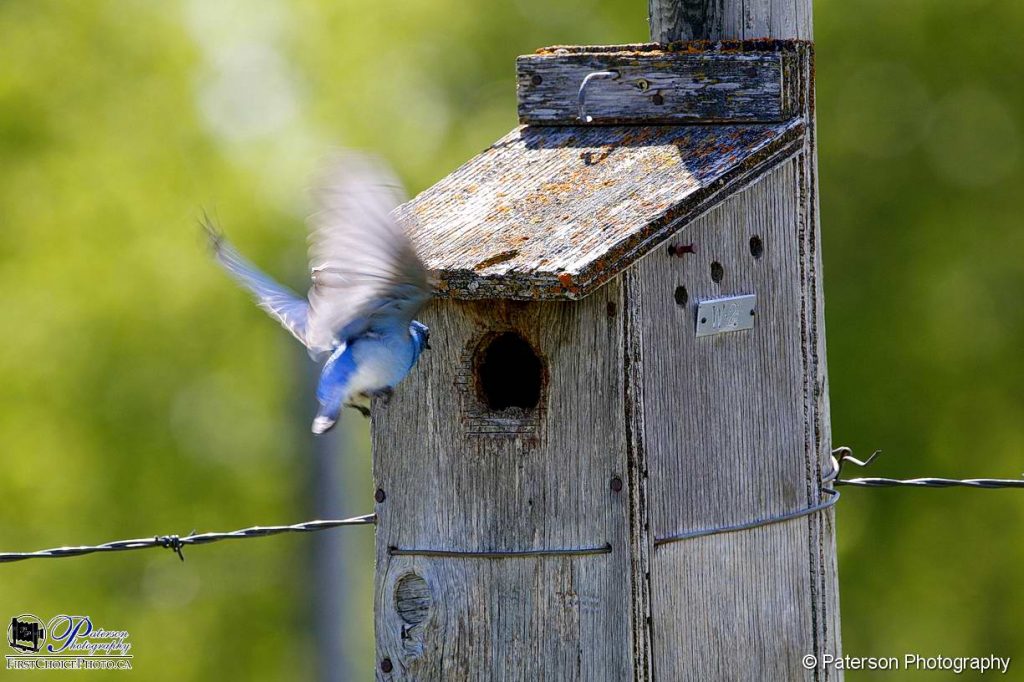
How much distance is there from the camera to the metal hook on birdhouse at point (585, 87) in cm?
471

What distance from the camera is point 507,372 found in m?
4.51

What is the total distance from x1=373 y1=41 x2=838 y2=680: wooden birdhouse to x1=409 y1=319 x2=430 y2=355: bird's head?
78 mm

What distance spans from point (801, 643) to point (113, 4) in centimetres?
1290

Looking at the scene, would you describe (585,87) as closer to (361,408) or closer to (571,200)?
(571,200)

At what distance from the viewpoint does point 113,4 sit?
622 inches

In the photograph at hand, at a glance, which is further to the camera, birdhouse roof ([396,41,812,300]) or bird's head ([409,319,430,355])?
bird's head ([409,319,430,355])

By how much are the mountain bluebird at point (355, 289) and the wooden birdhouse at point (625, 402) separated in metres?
0.14

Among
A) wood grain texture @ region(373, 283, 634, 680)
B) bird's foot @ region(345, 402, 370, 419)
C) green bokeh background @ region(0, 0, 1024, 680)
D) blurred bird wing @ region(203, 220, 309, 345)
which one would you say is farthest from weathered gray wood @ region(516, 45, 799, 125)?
green bokeh background @ region(0, 0, 1024, 680)

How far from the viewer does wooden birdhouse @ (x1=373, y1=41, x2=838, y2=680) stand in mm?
4109

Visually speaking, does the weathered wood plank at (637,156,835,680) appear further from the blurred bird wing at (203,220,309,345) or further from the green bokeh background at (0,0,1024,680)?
the green bokeh background at (0,0,1024,680)

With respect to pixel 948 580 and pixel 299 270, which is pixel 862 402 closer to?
pixel 948 580

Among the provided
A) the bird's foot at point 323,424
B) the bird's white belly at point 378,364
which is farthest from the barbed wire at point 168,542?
the bird's white belly at point 378,364

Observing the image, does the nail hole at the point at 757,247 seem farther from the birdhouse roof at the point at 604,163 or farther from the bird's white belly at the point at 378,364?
the bird's white belly at the point at 378,364

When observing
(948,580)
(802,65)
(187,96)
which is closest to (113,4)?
(187,96)
